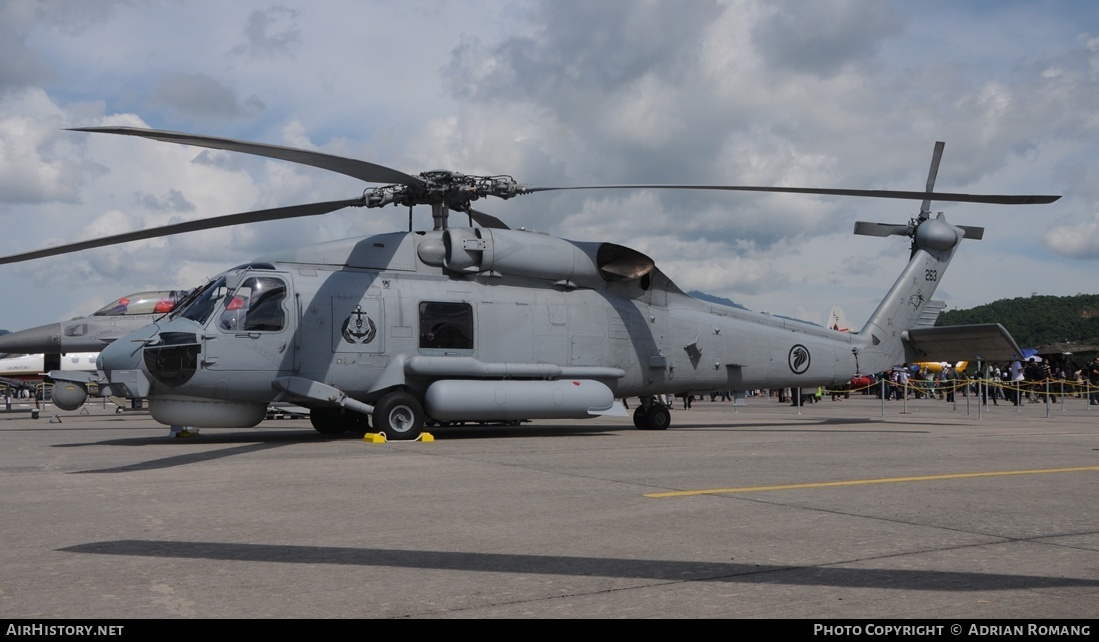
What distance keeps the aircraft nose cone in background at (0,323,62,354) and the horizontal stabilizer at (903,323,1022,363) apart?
18.9 m

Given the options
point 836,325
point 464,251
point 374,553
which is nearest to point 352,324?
point 464,251

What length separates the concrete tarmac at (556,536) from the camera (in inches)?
171

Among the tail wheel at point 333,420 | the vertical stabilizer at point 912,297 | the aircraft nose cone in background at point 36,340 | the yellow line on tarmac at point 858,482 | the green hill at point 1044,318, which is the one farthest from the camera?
the green hill at point 1044,318

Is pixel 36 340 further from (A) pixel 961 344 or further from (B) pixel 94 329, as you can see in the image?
(A) pixel 961 344

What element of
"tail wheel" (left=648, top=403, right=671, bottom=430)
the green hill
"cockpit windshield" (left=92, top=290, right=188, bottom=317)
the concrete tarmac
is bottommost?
the concrete tarmac

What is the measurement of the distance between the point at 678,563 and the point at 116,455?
9.54 m

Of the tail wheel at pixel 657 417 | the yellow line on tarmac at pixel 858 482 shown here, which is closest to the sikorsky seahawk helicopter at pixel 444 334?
the tail wheel at pixel 657 417

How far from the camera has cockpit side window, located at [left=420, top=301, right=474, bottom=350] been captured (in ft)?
51.6

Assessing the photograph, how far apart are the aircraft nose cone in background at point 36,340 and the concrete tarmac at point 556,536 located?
1149 cm

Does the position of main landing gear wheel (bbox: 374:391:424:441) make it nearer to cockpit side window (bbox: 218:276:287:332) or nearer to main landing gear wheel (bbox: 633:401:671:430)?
cockpit side window (bbox: 218:276:287:332)

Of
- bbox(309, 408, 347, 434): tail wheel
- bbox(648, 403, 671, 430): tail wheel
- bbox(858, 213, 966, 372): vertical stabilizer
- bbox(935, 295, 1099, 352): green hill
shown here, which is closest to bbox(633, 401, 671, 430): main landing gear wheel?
bbox(648, 403, 671, 430): tail wheel

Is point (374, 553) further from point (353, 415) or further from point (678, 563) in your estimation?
point (353, 415)

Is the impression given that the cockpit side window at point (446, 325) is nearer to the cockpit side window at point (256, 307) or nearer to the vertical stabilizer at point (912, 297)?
the cockpit side window at point (256, 307)

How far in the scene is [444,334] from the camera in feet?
52.1
